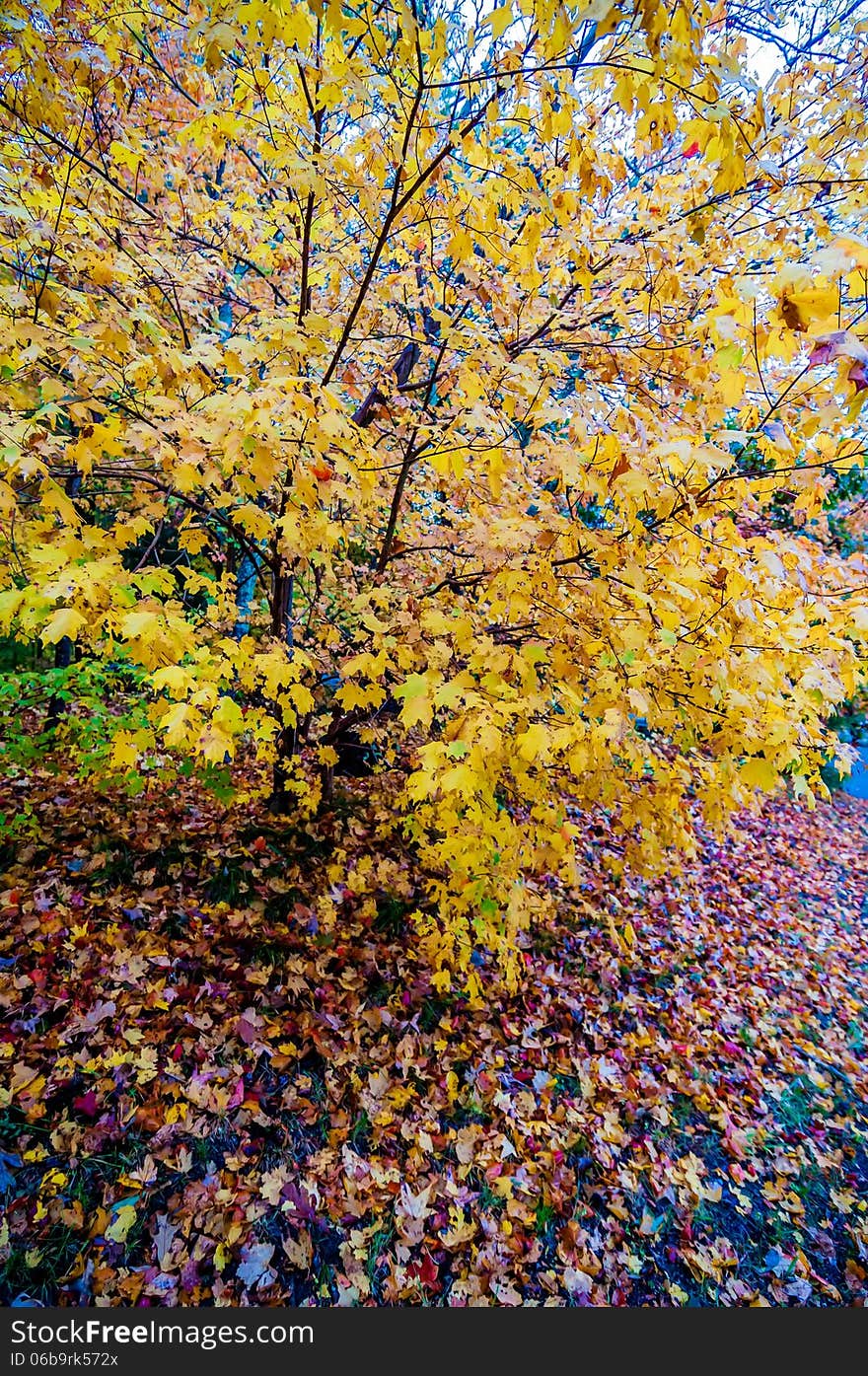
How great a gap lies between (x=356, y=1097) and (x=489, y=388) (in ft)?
13.3

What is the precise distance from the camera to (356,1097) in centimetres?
351

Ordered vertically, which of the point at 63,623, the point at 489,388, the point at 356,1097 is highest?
the point at 489,388

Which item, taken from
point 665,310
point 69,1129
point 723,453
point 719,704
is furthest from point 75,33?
point 69,1129

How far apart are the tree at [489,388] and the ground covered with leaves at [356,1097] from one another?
965 millimetres

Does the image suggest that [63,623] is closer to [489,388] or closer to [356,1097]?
[489,388]

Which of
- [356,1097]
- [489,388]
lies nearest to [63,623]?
[489,388]

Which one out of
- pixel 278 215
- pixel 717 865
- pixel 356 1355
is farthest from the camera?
pixel 717 865

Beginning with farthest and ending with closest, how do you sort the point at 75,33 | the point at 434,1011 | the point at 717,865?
1. the point at 717,865
2. the point at 434,1011
3. the point at 75,33

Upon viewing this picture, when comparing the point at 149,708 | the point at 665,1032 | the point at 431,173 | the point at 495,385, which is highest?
the point at 431,173

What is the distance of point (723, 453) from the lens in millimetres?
2307

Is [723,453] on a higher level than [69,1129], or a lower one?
higher

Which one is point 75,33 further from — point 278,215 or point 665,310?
point 665,310

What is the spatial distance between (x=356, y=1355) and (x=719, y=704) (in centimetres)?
343

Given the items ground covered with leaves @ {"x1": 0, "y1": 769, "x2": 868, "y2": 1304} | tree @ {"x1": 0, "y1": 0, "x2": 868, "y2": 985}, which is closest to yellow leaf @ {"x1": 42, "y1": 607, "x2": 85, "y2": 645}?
tree @ {"x1": 0, "y1": 0, "x2": 868, "y2": 985}
